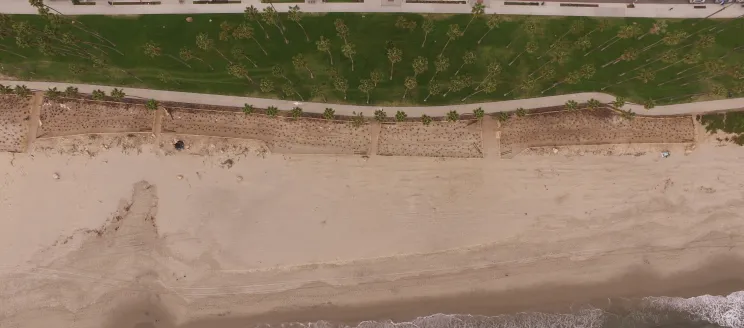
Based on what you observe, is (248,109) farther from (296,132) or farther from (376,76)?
(376,76)

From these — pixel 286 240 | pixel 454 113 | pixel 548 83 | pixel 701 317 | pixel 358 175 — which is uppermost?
pixel 548 83

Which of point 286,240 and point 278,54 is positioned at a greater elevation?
point 278,54

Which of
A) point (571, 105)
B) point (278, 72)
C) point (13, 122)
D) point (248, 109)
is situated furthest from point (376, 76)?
point (13, 122)

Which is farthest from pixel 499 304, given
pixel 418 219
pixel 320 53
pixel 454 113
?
pixel 320 53

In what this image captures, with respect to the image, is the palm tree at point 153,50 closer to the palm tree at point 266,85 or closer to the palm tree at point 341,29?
the palm tree at point 266,85

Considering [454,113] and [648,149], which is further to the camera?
[648,149]

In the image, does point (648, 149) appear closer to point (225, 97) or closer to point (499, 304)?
point (499, 304)
